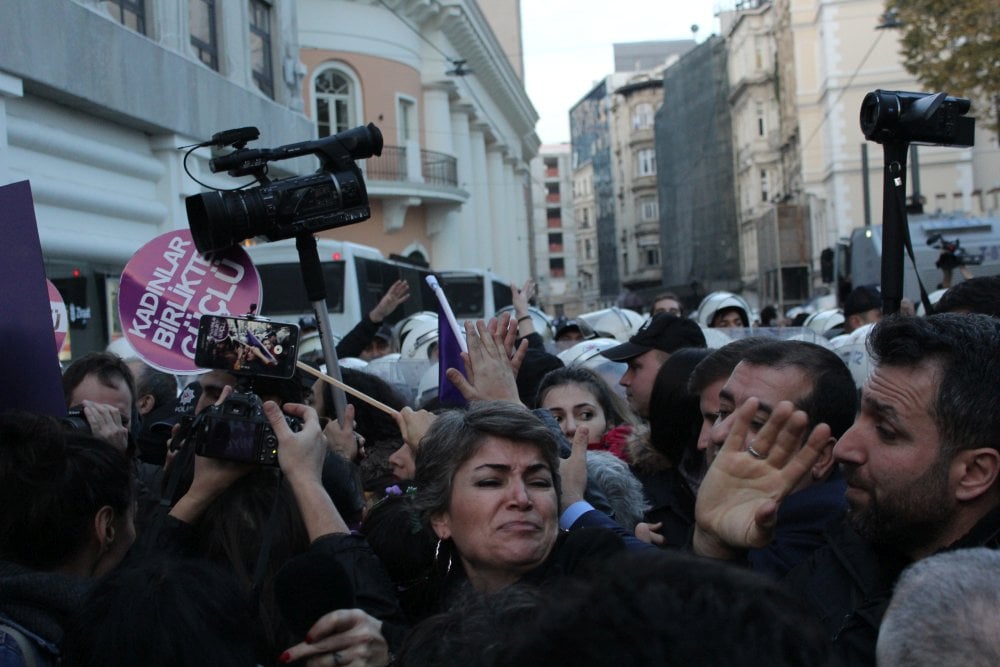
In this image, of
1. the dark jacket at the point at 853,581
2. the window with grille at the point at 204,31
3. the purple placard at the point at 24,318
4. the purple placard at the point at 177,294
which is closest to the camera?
the dark jacket at the point at 853,581

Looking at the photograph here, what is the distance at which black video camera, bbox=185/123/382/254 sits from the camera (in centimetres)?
450

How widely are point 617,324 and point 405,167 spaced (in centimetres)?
2038

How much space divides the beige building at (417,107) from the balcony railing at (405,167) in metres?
0.03

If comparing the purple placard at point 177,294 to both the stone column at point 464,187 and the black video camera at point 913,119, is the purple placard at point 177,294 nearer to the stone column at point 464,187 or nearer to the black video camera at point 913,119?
the black video camera at point 913,119

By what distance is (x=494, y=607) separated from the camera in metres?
1.82

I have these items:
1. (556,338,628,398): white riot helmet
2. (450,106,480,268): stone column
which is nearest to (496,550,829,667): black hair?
(556,338,628,398): white riot helmet

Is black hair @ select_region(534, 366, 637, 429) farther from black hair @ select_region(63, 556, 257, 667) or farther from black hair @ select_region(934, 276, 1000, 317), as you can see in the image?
black hair @ select_region(63, 556, 257, 667)

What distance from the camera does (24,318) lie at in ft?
12.7

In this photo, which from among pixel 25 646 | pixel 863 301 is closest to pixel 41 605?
pixel 25 646

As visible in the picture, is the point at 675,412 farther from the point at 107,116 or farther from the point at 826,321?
the point at 107,116

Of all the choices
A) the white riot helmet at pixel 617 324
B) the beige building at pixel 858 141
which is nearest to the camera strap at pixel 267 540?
the white riot helmet at pixel 617 324

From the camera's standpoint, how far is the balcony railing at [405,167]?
3184cm

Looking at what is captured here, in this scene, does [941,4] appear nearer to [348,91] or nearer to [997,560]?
[348,91]

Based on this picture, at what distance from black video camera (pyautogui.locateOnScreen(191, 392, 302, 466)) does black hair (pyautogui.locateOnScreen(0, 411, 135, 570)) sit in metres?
0.25
